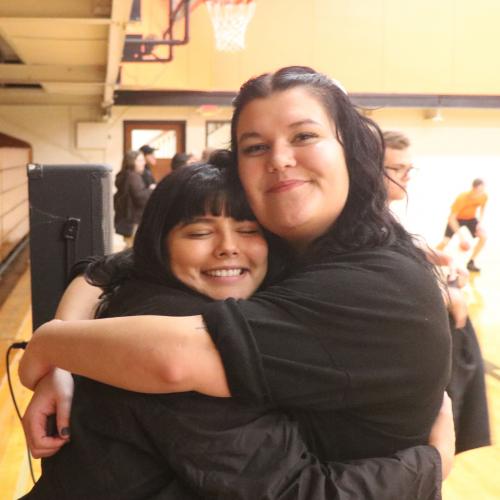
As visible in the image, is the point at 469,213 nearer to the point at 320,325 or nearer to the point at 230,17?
the point at 230,17

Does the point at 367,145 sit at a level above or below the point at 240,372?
above

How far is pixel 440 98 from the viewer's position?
1316 centimetres

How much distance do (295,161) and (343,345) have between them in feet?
1.05

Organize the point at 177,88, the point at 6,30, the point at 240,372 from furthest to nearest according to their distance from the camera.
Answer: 1. the point at 177,88
2. the point at 6,30
3. the point at 240,372

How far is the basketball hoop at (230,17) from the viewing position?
37.3 ft

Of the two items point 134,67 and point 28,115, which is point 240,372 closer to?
point 134,67

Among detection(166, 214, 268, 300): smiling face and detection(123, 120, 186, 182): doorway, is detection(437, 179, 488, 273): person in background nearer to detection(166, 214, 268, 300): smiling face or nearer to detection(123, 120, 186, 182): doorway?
detection(123, 120, 186, 182): doorway

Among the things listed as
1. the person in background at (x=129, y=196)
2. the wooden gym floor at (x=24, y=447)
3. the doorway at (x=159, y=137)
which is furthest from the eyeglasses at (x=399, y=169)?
the doorway at (x=159, y=137)

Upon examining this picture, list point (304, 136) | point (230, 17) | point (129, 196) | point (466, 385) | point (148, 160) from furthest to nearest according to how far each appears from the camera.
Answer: point (230, 17) → point (148, 160) → point (129, 196) → point (466, 385) → point (304, 136)

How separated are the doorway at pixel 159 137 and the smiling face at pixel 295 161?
12.1 m

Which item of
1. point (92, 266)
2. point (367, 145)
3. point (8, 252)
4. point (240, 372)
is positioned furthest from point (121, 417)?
point (8, 252)

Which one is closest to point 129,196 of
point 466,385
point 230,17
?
point 230,17

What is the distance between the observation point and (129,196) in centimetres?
881

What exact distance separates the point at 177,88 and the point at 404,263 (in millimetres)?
11959
